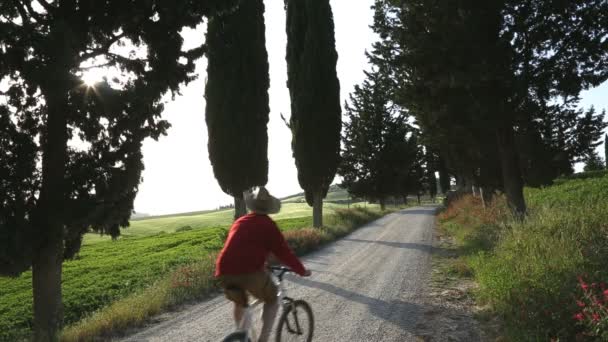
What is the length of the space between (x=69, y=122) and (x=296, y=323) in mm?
6452

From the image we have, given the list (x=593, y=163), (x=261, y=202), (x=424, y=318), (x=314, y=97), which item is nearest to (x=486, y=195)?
(x=314, y=97)

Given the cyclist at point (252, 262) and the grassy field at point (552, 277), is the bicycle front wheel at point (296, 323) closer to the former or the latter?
the cyclist at point (252, 262)

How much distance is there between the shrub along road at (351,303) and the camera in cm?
622

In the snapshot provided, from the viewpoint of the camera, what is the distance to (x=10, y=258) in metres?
6.72

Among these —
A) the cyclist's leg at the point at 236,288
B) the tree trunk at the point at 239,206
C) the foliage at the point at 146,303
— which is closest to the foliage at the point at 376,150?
the tree trunk at the point at 239,206

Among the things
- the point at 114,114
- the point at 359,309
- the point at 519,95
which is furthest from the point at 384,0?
the point at 359,309

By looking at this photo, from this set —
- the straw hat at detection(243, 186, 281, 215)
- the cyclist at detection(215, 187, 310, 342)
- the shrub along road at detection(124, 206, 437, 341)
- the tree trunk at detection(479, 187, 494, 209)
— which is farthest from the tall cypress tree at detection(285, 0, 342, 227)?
the cyclist at detection(215, 187, 310, 342)

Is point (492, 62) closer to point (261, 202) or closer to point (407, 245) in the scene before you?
point (407, 245)

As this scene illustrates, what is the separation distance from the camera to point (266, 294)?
4258mm

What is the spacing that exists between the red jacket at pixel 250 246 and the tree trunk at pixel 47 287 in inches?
202

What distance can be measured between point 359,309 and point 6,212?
249 inches

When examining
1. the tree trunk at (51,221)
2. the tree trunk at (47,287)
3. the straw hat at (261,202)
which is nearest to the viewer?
the straw hat at (261,202)

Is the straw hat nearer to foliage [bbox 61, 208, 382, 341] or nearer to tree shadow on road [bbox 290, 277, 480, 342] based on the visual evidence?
tree shadow on road [bbox 290, 277, 480, 342]

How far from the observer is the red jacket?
4.07 metres
